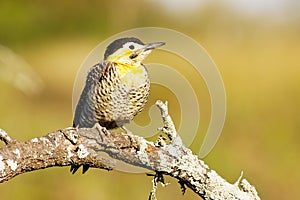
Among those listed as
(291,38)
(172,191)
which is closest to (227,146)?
(172,191)

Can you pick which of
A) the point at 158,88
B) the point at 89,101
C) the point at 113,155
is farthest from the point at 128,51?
the point at 158,88

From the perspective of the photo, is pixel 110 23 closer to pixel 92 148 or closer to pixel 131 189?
pixel 131 189

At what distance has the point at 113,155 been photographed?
2096mm

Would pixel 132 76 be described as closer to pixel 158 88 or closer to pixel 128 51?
pixel 128 51

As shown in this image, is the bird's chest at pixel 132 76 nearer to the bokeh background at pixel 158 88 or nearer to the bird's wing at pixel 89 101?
the bird's wing at pixel 89 101

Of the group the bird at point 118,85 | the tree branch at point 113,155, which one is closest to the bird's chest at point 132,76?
the bird at point 118,85

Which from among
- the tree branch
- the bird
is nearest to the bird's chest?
the bird

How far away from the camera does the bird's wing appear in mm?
2295

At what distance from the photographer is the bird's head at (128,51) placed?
2.29 metres

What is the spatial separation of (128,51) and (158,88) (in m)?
5.61

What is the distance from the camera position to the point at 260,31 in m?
11.5

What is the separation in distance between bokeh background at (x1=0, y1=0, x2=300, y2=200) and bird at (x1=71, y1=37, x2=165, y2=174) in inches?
22.2

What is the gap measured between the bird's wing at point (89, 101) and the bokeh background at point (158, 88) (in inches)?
19.1

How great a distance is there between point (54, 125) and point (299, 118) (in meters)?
2.19
